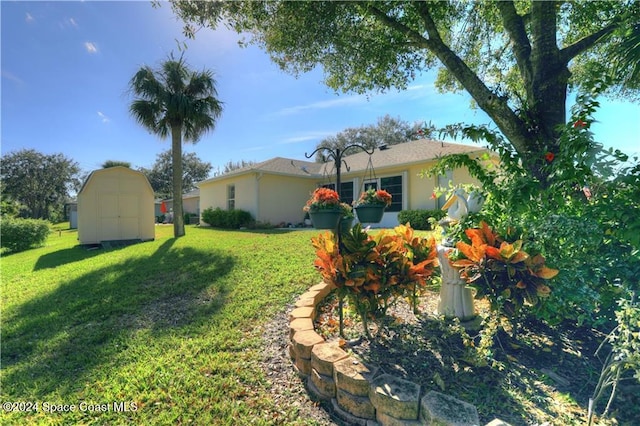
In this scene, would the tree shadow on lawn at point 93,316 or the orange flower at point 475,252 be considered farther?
the tree shadow on lawn at point 93,316

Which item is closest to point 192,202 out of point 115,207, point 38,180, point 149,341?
point 115,207

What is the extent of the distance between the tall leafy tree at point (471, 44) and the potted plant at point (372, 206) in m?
1.33

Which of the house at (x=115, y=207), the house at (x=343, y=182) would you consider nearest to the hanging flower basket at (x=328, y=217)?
the house at (x=343, y=182)

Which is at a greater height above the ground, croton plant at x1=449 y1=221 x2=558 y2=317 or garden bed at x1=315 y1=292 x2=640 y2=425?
croton plant at x1=449 y1=221 x2=558 y2=317

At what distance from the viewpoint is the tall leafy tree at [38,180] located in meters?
33.7

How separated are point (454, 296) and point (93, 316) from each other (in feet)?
14.6

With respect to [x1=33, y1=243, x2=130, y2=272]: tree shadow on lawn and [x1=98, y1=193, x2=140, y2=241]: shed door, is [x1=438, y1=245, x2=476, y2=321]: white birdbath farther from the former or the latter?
[x1=98, y1=193, x2=140, y2=241]: shed door

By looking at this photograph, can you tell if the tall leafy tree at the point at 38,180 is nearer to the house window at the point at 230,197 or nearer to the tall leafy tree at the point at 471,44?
the house window at the point at 230,197

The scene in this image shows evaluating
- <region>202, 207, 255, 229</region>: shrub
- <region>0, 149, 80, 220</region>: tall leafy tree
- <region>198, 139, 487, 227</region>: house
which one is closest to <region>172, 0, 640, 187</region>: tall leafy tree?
<region>198, 139, 487, 227</region>: house

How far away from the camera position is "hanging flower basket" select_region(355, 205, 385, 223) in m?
2.58

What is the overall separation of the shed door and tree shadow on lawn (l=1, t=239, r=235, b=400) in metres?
5.10

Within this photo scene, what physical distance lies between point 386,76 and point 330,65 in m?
1.18

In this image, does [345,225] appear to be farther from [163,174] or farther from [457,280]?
[163,174]

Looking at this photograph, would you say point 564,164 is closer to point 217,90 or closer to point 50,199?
point 217,90
